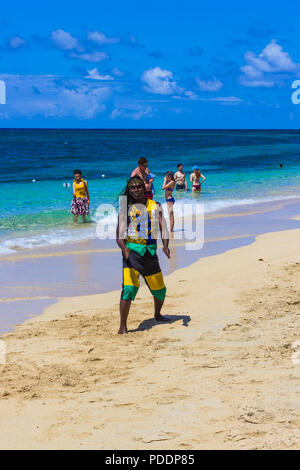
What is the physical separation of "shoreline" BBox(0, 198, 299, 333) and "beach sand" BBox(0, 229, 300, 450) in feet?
1.79

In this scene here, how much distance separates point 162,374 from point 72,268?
5011mm

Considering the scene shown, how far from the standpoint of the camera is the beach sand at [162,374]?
341cm

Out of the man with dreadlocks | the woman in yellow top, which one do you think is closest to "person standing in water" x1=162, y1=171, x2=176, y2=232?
the woman in yellow top

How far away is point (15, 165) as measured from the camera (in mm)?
38312

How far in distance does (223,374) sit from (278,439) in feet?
3.53

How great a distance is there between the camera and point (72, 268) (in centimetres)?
915

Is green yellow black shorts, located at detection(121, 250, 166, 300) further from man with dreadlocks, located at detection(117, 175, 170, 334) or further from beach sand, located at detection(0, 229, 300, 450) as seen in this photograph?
beach sand, located at detection(0, 229, 300, 450)

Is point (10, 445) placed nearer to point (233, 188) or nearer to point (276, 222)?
point (276, 222)

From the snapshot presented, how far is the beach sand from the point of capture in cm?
341

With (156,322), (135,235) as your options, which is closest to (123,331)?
(156,322)

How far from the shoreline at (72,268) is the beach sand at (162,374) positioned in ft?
1.79

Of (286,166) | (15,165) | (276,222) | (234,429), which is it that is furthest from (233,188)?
(234,429)

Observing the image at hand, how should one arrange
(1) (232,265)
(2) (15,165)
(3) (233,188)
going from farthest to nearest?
(2) (15,165), (3) (233,188), (1) (232,265)

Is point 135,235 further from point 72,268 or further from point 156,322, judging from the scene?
point 72,268
